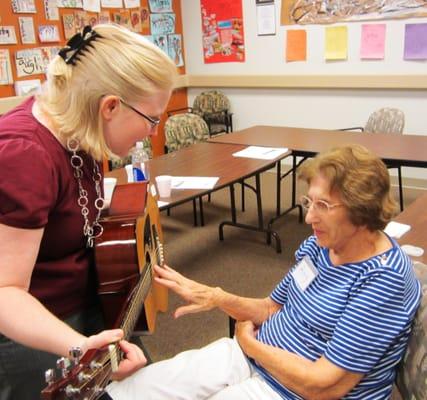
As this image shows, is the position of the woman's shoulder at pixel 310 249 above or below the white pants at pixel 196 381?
above

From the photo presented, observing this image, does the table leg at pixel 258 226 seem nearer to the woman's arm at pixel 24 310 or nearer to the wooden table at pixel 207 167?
the wooden table at pixel 207 167

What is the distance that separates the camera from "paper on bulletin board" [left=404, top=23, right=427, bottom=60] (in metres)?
4.44

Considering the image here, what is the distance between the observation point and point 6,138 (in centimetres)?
104

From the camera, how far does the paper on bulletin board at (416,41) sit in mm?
4441

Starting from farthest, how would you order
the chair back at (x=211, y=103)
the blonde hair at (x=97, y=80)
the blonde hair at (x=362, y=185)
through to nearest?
the chair back at (x=211, y=103)
the blonde hair at (x=362, y=185)
the blonde hair at (x=97, y=80)

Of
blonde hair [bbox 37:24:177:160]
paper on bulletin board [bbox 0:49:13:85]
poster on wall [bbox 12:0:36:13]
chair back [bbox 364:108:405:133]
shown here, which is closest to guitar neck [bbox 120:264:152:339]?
blonde hair [bbox 37:24:177:160]

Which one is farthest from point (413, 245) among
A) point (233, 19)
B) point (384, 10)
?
point (233, 19)

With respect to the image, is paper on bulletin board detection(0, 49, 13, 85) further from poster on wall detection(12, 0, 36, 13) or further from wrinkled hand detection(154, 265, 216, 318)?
wrinkled hand detection(154, 265, 216, 318)

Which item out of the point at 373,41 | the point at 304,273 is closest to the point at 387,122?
the point at 373,41

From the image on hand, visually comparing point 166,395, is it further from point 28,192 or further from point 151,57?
point 151,57

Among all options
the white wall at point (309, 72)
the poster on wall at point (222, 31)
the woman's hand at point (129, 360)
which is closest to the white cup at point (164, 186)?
the woman's hand at point (129, 360)

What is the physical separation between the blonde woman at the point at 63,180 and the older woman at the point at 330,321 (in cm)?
31

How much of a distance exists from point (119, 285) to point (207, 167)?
6.11ft

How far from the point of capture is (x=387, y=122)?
4094 mm
